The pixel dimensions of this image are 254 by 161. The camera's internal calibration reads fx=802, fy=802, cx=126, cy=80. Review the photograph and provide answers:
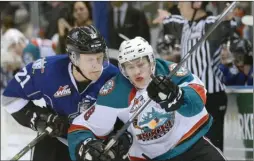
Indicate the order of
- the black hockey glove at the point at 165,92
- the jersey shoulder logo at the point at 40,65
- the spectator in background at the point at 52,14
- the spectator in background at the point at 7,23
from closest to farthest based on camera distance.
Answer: the black hockey glove at the point at 165,92
the jersey shoulder logo at the point at 40,65
the spectator in background at the point at 52,14
the spectator in background at the point at 7,23

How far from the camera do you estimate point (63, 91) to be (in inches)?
156

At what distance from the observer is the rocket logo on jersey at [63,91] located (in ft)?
13.0

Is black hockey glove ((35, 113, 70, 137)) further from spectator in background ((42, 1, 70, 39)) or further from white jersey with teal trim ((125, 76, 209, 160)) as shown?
spectator in background ((42, 1, 70, 39))

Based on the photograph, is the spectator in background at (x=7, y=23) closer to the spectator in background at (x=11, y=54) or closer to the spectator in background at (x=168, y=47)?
the spectator in background at (x=11, y=54)

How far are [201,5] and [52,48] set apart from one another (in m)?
1.32

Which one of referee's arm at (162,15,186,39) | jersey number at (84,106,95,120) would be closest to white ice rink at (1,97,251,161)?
referee's arm at (162,15,186,39)

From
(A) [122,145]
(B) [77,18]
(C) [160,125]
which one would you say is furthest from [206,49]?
(A) [122,145]

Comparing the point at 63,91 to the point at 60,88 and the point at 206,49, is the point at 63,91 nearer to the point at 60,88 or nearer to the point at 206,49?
the point at 60,88

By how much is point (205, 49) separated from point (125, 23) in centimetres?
72

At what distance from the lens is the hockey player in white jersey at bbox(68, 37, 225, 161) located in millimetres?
3559

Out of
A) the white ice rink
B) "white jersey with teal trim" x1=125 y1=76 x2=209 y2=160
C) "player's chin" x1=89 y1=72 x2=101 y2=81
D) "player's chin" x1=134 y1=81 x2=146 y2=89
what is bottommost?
the white ice rink

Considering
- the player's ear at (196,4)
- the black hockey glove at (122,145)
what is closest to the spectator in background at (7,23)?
the player's ear at (196,4)

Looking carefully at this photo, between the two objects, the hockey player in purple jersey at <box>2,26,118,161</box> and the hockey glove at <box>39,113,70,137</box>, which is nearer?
the hockey player in purple jersey at <box>2,26,118,161</box>

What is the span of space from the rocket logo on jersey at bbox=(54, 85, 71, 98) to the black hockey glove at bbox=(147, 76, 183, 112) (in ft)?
2.32
